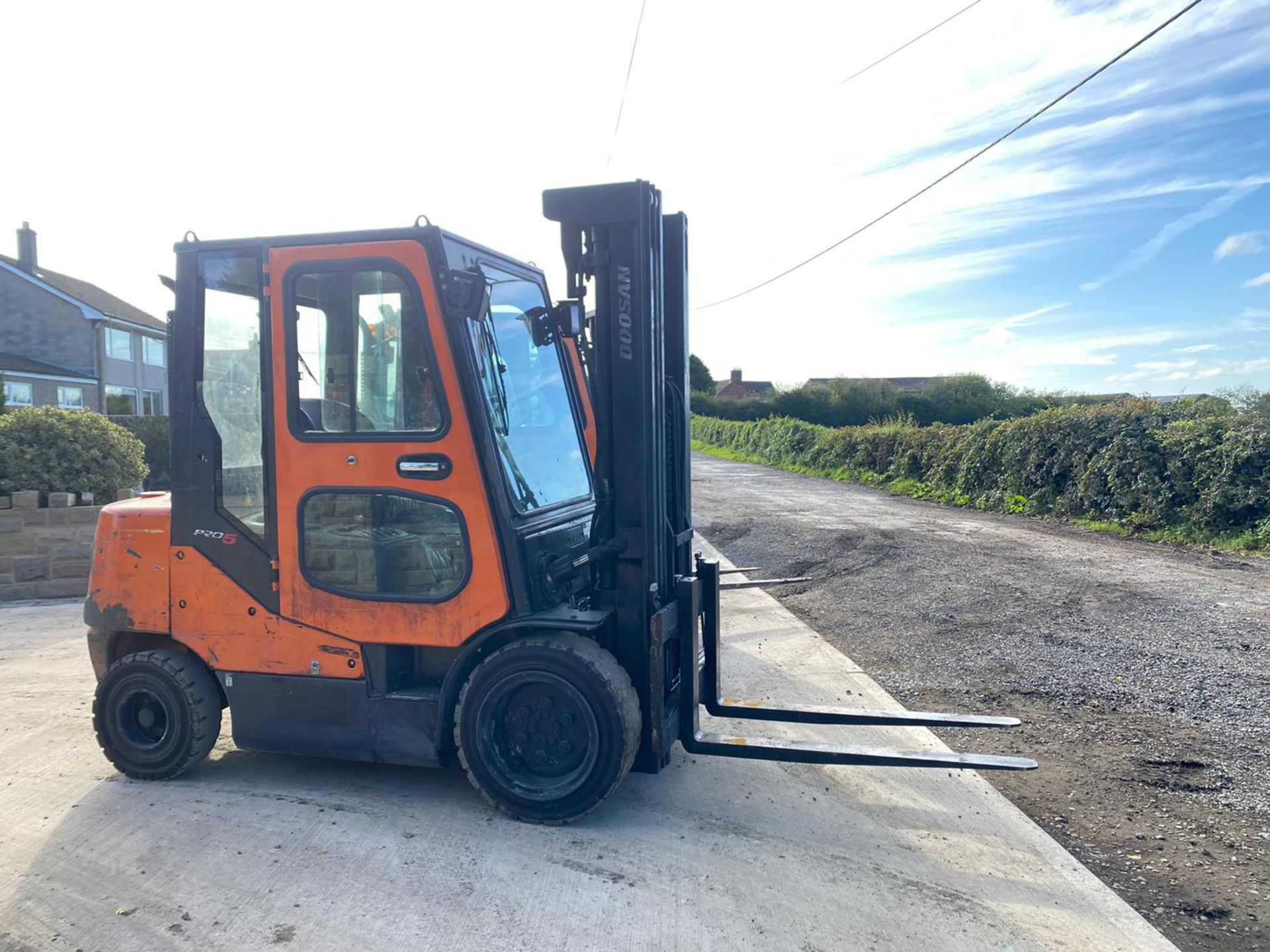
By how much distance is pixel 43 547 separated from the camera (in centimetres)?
970

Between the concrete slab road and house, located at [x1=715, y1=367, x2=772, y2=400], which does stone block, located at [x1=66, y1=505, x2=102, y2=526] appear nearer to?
the concrete slab road

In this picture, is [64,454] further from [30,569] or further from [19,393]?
[19,393]

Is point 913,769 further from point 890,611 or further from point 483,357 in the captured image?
point 890,611

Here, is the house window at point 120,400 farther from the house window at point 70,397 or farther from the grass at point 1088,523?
the grass at point 1088,523

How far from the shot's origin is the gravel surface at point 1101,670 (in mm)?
3992

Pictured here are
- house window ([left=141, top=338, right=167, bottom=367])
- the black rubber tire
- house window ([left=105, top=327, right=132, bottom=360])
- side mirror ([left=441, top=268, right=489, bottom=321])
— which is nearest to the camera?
side mirror ([left=441, top=268, right=489, bottom=321])

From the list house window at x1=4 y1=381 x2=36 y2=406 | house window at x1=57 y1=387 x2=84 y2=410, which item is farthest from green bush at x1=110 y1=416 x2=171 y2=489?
house window at x1=57 y1=387 x2=84 y2=410

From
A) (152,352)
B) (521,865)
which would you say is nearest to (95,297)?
(152,352)

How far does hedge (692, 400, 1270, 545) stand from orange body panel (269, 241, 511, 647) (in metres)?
11.5

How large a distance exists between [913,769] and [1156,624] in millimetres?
4379

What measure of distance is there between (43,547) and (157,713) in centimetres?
642

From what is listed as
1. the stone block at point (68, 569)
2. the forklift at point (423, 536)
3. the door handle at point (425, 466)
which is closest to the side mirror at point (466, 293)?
the forklift at point (423, 536)

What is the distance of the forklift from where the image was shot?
3.92 metres

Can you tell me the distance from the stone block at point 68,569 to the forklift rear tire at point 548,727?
7.75m
